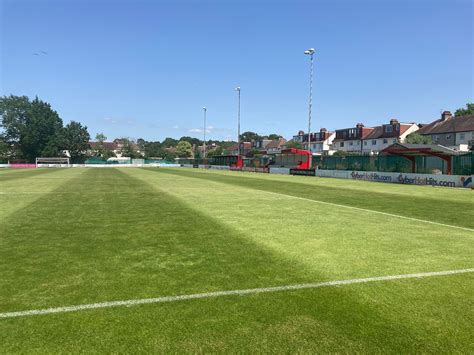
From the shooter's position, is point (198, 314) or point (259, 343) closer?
point (259, 343)

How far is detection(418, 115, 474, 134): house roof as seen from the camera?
63.7 metres

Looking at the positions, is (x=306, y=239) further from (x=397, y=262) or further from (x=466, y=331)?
(x=466, y=331)

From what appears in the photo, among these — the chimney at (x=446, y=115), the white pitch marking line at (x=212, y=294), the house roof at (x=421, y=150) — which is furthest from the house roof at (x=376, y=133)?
the white pitch marking line at (x=212, y=294)

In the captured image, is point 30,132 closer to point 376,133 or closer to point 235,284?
point 376,133

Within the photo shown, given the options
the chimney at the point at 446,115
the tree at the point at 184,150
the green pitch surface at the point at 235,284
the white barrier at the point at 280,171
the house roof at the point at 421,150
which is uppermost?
the chimney at the point at 446,115

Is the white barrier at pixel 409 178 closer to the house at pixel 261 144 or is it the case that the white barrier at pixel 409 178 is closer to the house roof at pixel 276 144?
the house roof at pixel 276 144

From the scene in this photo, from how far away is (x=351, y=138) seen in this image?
92.1 m

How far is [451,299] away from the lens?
450 centimetres

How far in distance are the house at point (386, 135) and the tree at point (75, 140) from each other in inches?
3315

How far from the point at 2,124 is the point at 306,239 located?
125631mm

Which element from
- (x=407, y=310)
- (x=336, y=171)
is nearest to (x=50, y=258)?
(x=407, y=310)

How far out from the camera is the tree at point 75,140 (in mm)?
111162

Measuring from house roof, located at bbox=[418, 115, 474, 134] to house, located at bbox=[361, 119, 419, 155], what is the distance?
139 inches

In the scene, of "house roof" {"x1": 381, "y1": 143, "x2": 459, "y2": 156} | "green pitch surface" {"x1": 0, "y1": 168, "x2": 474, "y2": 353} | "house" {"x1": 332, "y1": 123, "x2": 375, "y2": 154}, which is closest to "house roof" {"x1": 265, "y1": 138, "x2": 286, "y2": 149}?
"house" {"x1": 332, "y1": 123, "x2": 375, "y2": 154}
